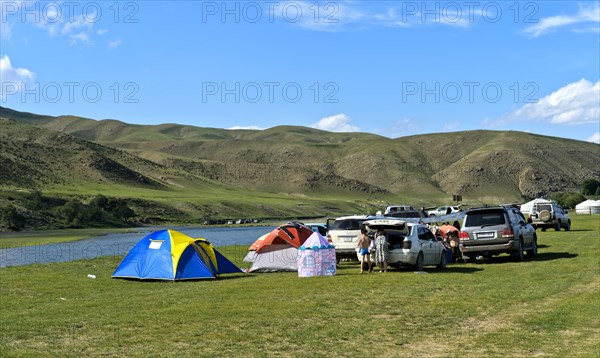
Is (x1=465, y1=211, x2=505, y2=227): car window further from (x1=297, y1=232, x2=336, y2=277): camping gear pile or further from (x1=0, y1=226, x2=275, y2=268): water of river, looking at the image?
(x1=0, y1=226, x2=275, y2=268): water of river

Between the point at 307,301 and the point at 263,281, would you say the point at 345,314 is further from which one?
the point at 263,281

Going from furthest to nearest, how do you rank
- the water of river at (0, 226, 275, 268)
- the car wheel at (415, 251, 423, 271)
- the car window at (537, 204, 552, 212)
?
the car window at (537, 204, 552, 212) → the water of river at (0, 226, 275, 268) → the car wheel at (415, 251, 423, 271)

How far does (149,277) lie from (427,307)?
1137cm

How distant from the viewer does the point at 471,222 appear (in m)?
30.0

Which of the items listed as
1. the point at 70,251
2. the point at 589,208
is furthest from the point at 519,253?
the point at 589,208

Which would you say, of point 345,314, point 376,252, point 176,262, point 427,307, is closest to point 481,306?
point 427,307

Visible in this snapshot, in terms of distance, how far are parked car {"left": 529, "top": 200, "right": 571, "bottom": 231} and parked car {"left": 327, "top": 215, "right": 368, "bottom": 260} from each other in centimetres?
2568

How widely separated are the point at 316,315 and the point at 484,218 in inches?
614

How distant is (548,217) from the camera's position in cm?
5194

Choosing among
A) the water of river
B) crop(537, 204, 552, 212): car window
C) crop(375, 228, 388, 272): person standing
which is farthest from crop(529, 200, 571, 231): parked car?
crop(375, 228, 388, 272): person standing

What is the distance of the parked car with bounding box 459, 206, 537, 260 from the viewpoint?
29.0m

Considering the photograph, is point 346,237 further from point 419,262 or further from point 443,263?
point 419,262

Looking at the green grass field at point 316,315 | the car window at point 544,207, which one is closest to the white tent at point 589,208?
the car window at point 544,207

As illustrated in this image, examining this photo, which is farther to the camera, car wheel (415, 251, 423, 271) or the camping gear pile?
car wheel (415, 251, 423, 271)
